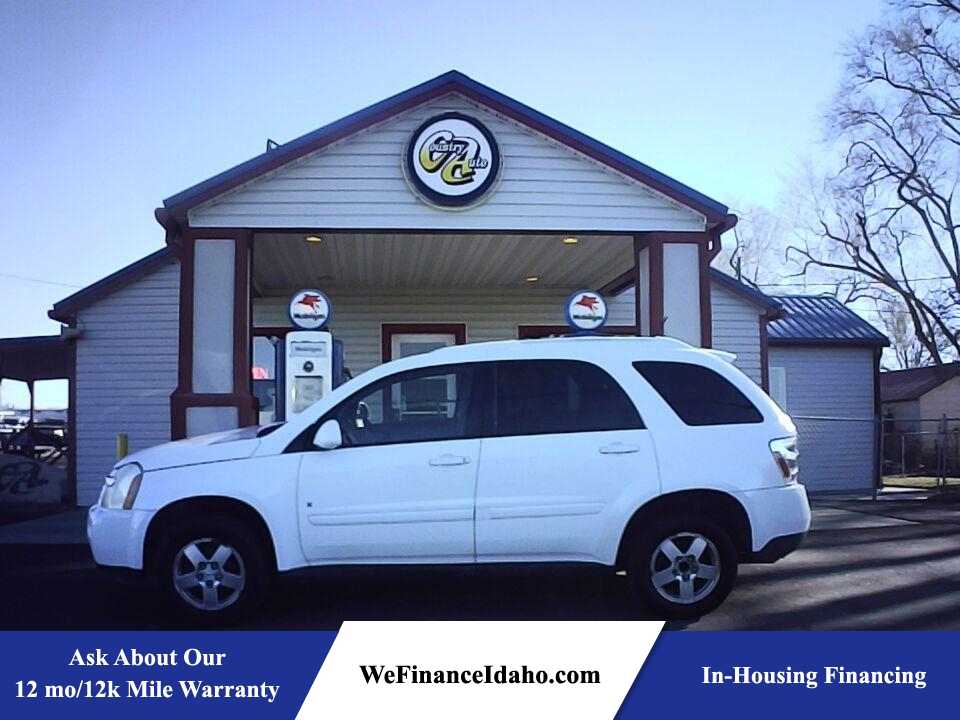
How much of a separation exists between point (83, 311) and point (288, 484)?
37.3 feet

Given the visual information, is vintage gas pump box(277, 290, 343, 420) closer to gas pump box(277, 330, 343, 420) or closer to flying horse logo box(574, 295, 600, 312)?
gas pump box(277, 330, 343, 420)

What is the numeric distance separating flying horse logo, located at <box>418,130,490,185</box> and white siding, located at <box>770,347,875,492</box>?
1082cm

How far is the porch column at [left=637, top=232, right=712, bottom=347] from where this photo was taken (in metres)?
11.8

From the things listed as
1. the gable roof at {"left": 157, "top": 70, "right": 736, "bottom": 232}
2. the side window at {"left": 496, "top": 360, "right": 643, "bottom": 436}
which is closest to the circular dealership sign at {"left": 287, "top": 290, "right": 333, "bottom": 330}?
the gable roof at {"left": 157, "top": 70, "right": 736, "bottom": 232}

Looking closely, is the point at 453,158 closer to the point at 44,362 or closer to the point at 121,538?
the point at 121,538

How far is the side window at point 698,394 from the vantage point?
261 inches

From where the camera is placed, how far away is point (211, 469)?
6.32 metres

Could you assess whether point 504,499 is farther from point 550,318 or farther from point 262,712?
point 550,318

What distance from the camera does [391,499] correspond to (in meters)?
6.29

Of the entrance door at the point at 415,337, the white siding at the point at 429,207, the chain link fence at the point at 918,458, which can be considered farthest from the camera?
the chain link fence at the point at 918,458

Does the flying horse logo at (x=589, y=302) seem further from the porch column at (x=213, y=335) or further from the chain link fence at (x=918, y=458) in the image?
the chain link fence at (x=918, y=458)

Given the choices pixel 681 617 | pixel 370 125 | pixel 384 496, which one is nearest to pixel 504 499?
pixel 384 496

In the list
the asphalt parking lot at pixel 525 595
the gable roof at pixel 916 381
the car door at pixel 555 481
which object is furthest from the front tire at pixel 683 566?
the gable roof at pixel 916 381

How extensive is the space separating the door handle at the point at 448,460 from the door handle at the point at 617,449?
3.02ft
